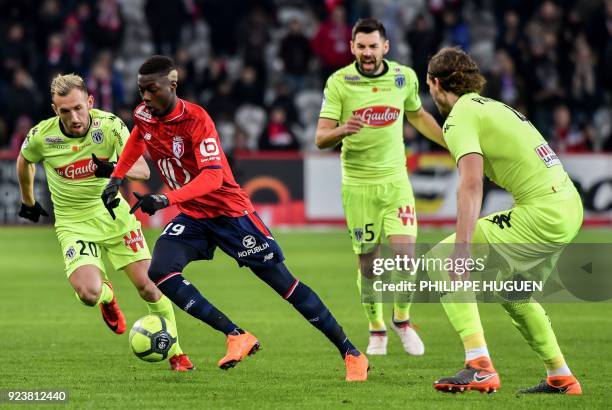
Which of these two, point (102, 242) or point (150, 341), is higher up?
point (102, 242)

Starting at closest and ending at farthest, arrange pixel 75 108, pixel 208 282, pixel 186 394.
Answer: pixel 186 394 < pixel 75 108 < pixel 208 282

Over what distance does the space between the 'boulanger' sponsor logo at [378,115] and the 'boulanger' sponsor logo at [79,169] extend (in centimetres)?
232

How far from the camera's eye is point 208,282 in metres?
15.6

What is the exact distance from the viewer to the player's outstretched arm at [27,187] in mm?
10164

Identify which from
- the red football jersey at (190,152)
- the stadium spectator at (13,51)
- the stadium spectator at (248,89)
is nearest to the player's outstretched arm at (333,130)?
the red football jersey at (190,152)

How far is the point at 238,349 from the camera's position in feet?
28.2

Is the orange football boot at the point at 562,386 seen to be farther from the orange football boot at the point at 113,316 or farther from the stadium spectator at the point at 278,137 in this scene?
the stadium spectator at the point at 278,137

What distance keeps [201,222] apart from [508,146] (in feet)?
7.84

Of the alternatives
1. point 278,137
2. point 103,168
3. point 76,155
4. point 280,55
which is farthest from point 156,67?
point 280,55

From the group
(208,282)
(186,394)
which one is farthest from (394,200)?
(208,282)

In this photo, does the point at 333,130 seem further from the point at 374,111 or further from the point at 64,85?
the point at 64,85

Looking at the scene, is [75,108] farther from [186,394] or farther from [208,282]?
[208,282]

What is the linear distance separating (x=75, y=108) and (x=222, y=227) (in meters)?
1.76

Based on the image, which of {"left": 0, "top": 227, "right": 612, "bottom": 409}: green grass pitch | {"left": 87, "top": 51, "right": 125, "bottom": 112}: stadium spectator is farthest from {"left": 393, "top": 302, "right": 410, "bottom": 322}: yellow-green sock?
{"left": 87, "top": 51, "right": 125, "bottom": 112}: stadium spectator
